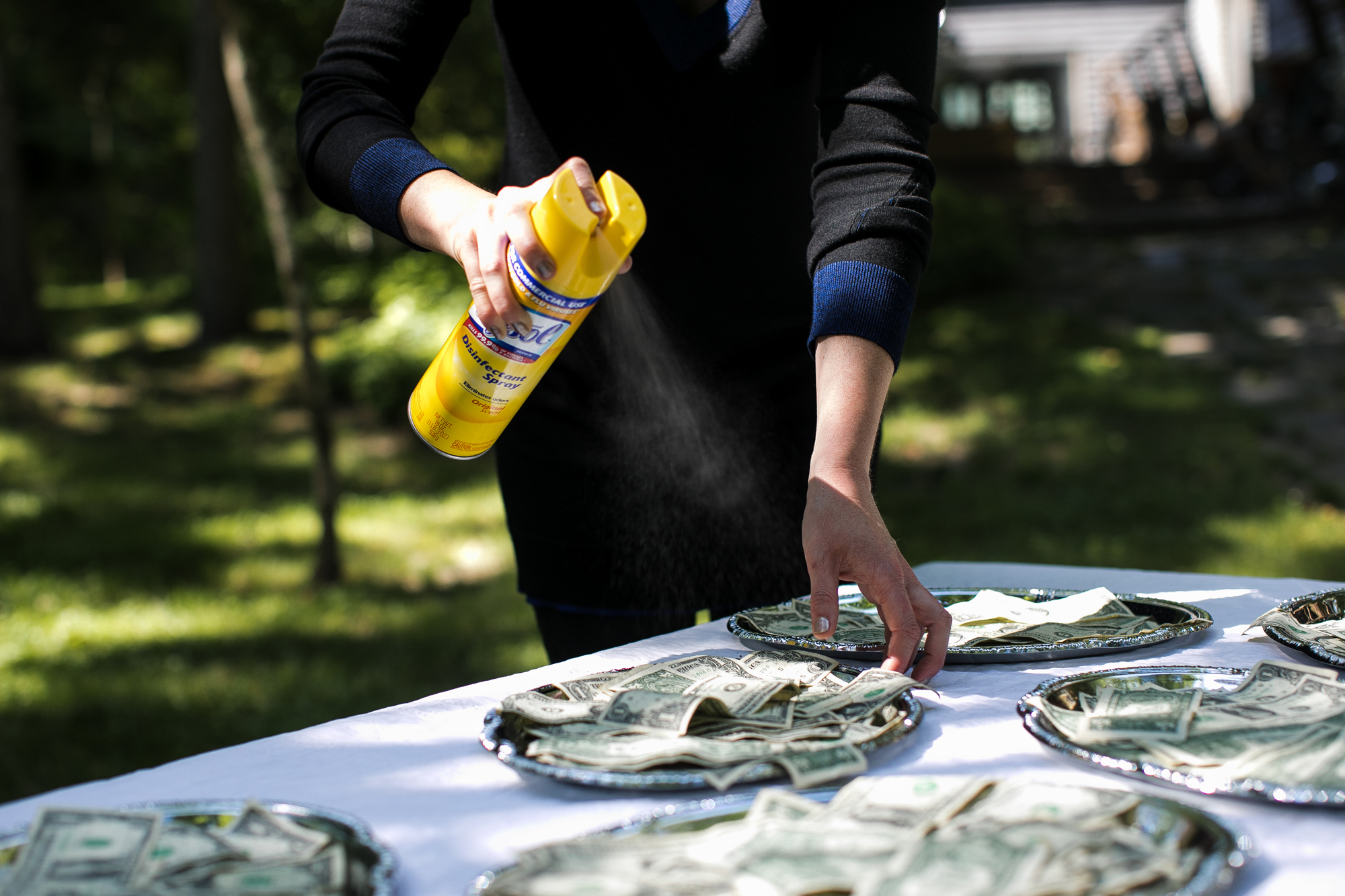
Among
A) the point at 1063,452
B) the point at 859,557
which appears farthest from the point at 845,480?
the point at 1063,452

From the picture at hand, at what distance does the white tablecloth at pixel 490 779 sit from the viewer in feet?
2.53

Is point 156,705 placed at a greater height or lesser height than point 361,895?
lesser

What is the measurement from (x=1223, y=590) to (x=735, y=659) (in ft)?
2.90

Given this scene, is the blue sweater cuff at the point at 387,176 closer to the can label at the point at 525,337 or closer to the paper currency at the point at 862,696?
the can label at the point at 525,337

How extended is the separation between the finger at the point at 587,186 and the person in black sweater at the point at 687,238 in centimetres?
31

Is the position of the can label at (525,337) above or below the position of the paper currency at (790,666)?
above

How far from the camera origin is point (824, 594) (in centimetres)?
120

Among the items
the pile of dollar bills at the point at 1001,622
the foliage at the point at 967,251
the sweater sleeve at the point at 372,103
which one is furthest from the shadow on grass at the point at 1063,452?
the sweater sleeve at the point at 372,103

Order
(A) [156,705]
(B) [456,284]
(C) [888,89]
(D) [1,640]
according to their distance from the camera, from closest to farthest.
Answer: (C) [888,89], (A) [156,705], (D) [1,640], (B) [456,284]

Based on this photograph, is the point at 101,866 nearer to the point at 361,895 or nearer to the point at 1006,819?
the point at 361,895

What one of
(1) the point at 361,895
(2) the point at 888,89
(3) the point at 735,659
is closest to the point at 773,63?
(2) the point at 888,89

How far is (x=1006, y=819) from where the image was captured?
2.35ft

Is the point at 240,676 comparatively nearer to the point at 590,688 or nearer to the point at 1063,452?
the point at 590,688

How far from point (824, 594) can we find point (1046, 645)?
27 cm
